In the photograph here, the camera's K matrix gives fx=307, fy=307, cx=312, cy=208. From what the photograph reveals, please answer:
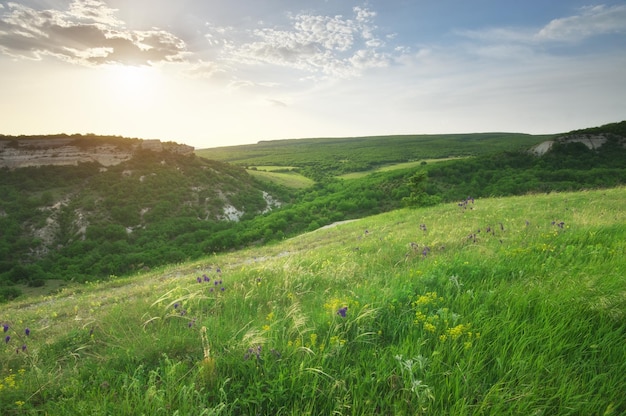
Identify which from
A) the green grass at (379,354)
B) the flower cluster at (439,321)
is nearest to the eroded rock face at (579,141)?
the green grass at (379,354)

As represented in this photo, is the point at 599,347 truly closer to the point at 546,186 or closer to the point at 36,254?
the point at 546,186

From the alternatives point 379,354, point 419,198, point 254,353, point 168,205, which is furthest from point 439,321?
point 168,205

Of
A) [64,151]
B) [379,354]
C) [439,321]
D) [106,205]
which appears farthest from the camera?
[64,151]

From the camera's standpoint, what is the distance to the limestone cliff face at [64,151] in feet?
159

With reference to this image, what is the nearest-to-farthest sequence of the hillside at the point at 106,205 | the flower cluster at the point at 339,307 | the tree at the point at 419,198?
1. the flower cluster at the point at 339,307
2. the tree at the point at 419,198
3. the hillside at the point at 106,205

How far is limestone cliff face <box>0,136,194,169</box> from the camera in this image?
48.5 m

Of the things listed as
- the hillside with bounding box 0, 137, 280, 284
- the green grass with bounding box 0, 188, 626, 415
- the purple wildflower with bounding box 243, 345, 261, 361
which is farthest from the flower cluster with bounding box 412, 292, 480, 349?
the hillside with bounding box 0, 137, 280, 284

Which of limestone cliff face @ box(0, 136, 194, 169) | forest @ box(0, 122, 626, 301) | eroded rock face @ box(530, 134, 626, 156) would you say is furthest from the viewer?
limestone cliff face @ box(0, 136, 194, 169)

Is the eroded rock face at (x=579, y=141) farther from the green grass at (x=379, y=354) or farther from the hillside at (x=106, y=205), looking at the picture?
the green grass at (x=379, y=354)

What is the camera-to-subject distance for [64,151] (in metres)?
51.9

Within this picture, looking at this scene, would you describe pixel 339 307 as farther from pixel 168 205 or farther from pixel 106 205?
pixel 106 205

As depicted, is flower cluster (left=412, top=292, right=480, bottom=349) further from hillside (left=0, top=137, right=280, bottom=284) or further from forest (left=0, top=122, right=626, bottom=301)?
hillside (left=0, top=137, right=280, bottom=284)

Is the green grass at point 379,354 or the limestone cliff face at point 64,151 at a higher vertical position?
the limestone cliff face at point 64,151

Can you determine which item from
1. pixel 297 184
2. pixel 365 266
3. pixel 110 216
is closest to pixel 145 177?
pixel 110 216
